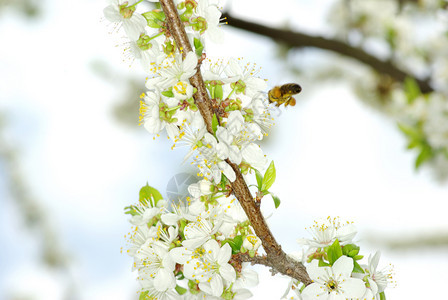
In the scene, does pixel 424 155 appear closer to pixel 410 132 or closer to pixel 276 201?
pixel 410 132

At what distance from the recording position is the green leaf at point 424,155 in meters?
2.64

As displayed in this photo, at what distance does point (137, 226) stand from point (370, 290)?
2.03ft

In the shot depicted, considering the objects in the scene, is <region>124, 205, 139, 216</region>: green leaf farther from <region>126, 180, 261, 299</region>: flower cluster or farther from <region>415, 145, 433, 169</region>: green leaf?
<region>415, 145, 433, 169</region>: green leaf

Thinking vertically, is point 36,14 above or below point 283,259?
above

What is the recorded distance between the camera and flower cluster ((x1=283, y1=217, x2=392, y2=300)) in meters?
1.03

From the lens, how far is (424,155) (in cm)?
265

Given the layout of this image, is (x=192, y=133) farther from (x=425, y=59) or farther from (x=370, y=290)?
(x=425, y=59)

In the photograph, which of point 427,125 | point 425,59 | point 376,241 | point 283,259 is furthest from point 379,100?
point 283,259

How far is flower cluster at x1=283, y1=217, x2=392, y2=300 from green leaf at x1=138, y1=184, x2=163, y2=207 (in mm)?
425

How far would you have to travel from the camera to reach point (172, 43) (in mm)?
1044

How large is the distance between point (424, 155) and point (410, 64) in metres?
1.89

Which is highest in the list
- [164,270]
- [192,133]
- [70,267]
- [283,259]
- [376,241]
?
[376,241]

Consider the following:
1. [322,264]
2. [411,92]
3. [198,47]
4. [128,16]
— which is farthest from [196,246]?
[411,92]

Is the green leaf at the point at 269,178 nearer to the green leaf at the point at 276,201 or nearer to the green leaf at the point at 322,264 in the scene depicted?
the green leaf at the point at 276,201
